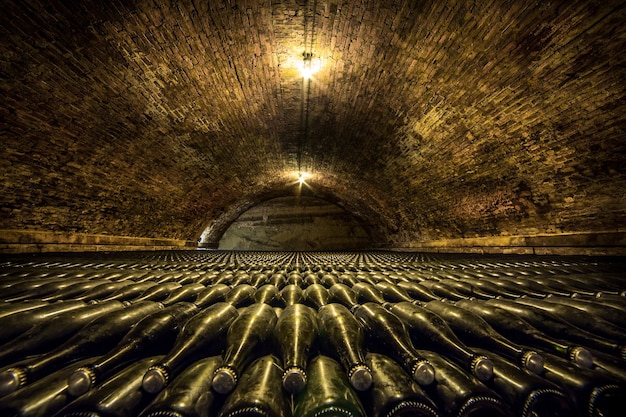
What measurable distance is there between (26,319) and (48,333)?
22 cm

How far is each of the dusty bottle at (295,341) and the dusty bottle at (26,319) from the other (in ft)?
3.47

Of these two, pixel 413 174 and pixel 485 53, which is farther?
pixel 413 174

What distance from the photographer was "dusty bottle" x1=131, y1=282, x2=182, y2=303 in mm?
1512

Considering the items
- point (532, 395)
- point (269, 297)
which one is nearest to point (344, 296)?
point (269, 297)

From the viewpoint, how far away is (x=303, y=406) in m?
0.66

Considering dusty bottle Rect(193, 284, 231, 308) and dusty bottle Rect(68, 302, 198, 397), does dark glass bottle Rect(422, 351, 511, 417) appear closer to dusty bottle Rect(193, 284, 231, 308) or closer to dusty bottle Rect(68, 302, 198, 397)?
dusty bottle Rect(68, 302, 198, 397)

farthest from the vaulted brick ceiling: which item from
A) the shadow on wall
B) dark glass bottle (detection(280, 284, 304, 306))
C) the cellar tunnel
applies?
the shadow on wall

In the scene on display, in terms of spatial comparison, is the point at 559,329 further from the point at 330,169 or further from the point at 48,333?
the point at 330,169

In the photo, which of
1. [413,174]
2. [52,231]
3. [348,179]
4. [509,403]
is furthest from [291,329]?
[348,179]

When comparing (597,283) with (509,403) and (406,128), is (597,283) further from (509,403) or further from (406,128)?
Answer: (406,128)

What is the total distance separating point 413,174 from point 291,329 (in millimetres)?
5419

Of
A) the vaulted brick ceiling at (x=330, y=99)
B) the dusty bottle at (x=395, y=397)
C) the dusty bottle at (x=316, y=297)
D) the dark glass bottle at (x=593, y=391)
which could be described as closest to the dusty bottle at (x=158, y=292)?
the dusty bottle at (x=316, y=297)

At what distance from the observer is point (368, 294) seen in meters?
1.59

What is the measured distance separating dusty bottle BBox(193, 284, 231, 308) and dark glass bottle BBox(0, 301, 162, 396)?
298 mm
